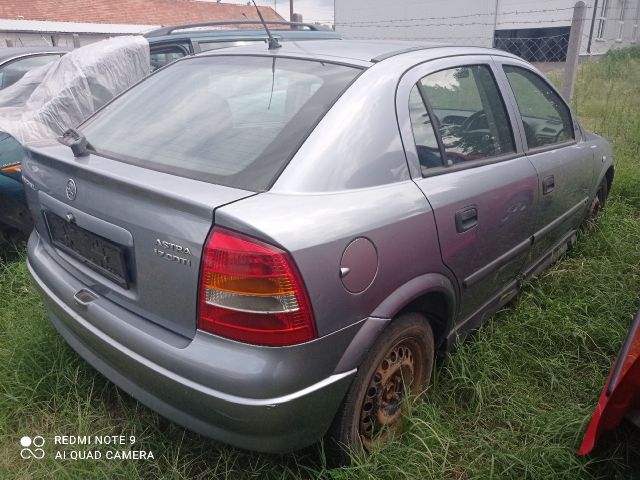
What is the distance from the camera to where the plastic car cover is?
3705 millimetres

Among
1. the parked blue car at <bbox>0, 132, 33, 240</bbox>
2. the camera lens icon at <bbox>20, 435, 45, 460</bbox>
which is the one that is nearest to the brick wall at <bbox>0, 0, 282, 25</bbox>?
the parked blue car at <bbox>0, 132, 33, 240</bbox>

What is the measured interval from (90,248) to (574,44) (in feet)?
16.9

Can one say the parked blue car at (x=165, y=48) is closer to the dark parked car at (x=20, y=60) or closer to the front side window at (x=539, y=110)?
the dark parked car at (x=20, y=60)

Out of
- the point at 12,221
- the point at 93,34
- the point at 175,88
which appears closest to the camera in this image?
the point at 175,88

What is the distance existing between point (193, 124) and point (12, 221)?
194 centimetres

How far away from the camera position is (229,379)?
1484 mm

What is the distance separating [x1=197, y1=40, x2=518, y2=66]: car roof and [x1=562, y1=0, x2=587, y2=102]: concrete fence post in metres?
3.20

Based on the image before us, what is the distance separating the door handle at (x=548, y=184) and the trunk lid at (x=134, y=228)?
1828mm

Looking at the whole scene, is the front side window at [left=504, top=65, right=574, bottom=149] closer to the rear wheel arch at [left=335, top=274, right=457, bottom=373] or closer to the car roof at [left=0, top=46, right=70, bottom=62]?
the rear wheel arch at [left=335, top=274, right=457, bottom=373]

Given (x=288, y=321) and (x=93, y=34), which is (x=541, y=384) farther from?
(x=93, y=34)

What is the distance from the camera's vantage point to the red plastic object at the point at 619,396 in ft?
5.46

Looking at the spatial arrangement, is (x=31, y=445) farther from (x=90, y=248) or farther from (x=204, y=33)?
(x=204, y=33)

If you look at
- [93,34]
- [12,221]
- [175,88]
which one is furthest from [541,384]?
[93,34]

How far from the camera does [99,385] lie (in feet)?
7.72
